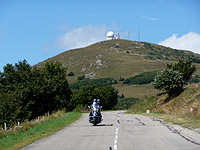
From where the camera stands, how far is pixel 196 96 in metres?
40.1

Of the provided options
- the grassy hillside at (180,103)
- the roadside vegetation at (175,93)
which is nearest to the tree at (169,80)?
the roadside vegetation at (175,93)

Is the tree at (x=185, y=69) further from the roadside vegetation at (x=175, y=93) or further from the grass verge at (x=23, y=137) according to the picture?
the grass verge at (x=23, y=137)

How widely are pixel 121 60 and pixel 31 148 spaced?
516 feet

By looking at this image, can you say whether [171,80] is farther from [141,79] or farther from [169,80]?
[141,79]

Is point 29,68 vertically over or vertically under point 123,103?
over

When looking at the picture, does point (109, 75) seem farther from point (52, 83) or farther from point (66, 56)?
point (52, 83)

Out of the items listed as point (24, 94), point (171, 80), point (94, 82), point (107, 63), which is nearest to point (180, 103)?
point (171, 80)

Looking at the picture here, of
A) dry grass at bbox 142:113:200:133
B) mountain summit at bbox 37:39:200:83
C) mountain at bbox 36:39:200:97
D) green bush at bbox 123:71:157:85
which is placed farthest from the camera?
mountain summit at bbox 37:39:200:83

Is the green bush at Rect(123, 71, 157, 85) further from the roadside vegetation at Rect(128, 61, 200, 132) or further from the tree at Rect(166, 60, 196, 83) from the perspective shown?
the tree at Rect(166, 60, 196, 83)

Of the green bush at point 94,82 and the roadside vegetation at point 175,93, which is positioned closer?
the roadside vegetation at point 175,93

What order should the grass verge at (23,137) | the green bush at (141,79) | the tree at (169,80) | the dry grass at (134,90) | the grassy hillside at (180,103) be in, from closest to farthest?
the grass verge at (23,137) < the grassy hillside at (180,103) < the tree at (169,80) < the dry grass at (134,90) < the green bush at (141,79)

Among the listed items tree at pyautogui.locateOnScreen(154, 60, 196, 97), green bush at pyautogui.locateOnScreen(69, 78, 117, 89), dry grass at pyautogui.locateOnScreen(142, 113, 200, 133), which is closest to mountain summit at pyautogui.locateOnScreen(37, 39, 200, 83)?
green bush at pyautogui.locateOnScreen(69, 78, 117, 89)

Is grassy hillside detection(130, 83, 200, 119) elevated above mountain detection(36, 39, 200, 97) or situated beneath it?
situated beneath

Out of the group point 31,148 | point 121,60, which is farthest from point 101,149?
point 121,60
